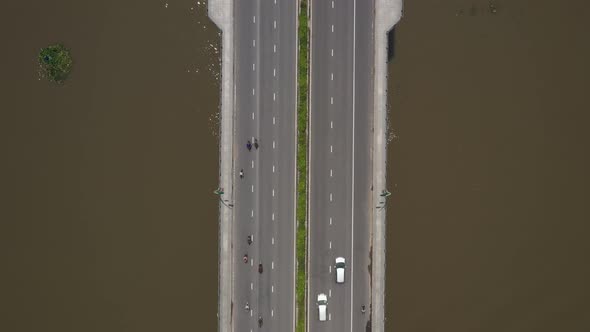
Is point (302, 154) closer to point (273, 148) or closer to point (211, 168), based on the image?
point (273, 148)

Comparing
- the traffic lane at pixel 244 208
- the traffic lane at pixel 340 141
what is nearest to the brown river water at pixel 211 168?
the traffic lane at pixel 244 208

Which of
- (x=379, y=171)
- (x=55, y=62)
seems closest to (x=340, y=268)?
(x=379, y=171)

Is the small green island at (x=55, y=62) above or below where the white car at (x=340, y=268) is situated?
above

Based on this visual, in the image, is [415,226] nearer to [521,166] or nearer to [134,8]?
[521,166]

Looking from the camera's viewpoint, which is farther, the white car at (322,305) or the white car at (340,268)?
the white car at (322,305)

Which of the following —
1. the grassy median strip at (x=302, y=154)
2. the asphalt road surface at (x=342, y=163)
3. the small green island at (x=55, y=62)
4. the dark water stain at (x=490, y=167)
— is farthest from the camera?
the small green island at (x=55, y=62)

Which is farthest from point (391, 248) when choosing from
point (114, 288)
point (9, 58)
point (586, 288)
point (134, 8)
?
point (9, 58)

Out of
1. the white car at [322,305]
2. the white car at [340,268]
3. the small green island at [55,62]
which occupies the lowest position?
the white car at [322,305]

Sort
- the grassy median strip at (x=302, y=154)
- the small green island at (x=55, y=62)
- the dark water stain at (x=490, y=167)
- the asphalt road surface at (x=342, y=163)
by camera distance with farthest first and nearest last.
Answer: the small green island at (x=55, y=62) < the asphalt road surface at (x=342, y=163) < the grassy median strip at (x=302, y=154) < the dark water stain at (x=490, y=167)

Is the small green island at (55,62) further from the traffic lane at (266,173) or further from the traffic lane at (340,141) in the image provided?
the traffic lane at (340,141)
